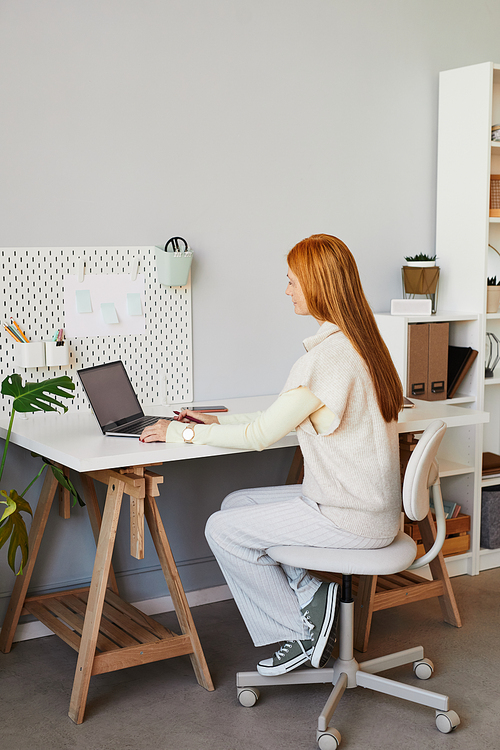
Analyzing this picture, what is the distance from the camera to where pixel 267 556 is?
2.12 meters

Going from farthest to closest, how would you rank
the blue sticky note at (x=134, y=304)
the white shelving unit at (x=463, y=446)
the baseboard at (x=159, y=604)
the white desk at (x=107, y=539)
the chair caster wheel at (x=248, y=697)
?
the white shelving unit at (x=463, y=446) < the blue sticky note at (x=134, y=304) < the baseboard at (x=159, y=604) < the chair caster wheel at (x=248, y=697) < the white desk at (x=107, y=539)

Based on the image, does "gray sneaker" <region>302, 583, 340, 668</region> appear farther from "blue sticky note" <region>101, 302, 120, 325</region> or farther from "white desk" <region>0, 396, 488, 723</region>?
"blue sticky note" <region>101, 302, 120, 325</region>

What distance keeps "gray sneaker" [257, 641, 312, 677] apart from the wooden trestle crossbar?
0.86ft

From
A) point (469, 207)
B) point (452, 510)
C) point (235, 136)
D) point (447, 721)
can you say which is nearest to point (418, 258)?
point (469, 207)

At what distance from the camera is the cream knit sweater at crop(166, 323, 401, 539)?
2.00 m

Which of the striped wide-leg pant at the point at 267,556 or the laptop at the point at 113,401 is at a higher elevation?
the laptop at the point at 113,401

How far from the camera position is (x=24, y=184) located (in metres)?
2.50

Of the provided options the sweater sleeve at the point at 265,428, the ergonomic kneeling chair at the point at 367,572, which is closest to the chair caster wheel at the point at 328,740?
the ergonomic kneeling chair at the point at 367,572

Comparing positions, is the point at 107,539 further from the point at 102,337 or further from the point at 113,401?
the point at 102,337

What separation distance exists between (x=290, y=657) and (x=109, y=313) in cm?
133

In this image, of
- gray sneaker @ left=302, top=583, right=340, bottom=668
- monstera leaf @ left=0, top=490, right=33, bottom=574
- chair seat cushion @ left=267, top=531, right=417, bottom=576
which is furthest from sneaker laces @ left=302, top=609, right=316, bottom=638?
monstera leaf @ left=0, top=490, right=33, bottom=574

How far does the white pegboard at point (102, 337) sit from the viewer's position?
8.31 ft

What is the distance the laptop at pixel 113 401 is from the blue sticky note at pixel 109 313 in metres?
0.24

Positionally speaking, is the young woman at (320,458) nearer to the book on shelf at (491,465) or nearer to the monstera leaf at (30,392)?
the monstera leaf at (30,392)
